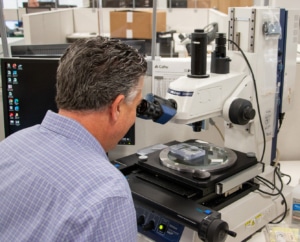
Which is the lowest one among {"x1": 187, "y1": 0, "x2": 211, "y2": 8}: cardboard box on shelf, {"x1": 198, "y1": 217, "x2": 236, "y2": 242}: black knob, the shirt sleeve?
{"x1": 198, "y1": 217, "x2": 236, "y2": 242}: black knob

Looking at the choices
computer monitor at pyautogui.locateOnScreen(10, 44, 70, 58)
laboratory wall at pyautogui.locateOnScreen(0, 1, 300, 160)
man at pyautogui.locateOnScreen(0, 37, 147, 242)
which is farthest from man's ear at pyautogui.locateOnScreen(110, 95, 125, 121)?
computer monitor at pyautogui.locateOnScreen(10, 44, 70, 58)

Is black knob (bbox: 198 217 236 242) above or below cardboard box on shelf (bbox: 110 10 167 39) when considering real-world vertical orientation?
below

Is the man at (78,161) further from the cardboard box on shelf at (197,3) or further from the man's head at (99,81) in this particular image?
the cardboard box on shelf at (197,3)

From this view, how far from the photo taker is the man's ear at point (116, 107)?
0.79 metres

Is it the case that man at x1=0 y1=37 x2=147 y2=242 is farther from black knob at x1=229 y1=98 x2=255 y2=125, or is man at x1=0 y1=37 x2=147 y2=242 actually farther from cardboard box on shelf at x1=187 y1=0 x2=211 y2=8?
cardboard box on shelf at x1=187 y1=0 x2=211 y2=8

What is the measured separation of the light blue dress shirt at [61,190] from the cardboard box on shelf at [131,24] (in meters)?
3.44

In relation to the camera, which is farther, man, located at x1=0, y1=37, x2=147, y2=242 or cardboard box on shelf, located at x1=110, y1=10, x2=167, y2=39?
cardboard box on shelf, located at x1=110, y1=10, x2=167, y2=39

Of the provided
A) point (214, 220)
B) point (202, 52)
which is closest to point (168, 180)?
point (214, 220)

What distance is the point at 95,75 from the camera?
76cm

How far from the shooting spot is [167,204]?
1.07 metres

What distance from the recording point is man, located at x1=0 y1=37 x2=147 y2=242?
680mm

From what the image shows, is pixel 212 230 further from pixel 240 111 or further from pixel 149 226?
pixel 240 111

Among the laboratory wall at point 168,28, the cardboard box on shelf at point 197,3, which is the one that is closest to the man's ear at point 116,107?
the laboratory wall at point 168,28

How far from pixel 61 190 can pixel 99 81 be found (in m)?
0.22
